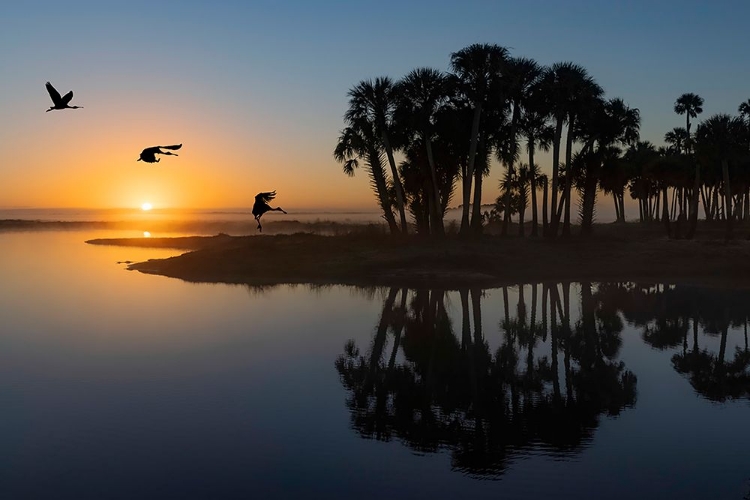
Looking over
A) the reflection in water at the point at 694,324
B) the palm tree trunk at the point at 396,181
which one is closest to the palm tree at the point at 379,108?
the palm tree trunk at the point at 396,181

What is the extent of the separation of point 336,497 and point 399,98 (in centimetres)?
3701

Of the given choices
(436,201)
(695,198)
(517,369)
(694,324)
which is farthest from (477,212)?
(517,369)

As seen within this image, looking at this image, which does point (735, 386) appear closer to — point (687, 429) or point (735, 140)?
point (687, 429)

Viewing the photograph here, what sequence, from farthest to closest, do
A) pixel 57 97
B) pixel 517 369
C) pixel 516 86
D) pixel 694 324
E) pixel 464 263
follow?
pixel 516 86
pixel 464 263
pixel 694 324
pixel 517 369
pixel 57 97

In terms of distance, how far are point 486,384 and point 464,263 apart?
2195 centimetres

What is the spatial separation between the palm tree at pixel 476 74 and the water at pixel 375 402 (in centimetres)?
1994

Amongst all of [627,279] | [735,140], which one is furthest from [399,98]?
[735,140]

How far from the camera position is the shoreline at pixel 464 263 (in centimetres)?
3272

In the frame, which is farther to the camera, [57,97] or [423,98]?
[423,98]

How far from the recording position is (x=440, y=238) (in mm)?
41781

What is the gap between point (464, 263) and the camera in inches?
1372

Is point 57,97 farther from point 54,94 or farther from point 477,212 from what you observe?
point 477,212

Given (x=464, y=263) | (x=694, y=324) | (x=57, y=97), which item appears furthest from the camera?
(x=464, y=263)

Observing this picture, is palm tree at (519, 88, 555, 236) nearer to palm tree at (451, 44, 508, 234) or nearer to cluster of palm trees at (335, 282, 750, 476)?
palm tree at (451, 44, 508, 234)
